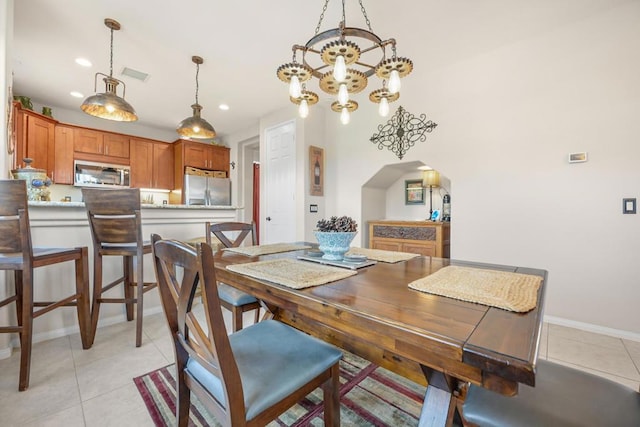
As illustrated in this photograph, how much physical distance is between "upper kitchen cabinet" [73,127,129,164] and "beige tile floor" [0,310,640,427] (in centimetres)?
348

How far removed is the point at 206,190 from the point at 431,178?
401 centimetres

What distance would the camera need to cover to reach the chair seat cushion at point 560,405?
2.18 feet

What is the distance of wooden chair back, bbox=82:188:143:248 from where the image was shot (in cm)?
185

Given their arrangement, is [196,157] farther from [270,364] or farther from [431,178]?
[270,364]

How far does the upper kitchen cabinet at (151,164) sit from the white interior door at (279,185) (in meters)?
2.13

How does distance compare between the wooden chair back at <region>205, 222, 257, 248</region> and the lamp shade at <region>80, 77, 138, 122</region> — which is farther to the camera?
the lamp shade at <region>80, 77, 138, 122</region>

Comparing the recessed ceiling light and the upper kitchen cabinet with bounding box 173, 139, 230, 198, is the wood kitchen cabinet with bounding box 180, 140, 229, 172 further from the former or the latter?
the recessed ceiling light

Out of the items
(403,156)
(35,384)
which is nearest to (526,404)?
(35,384)

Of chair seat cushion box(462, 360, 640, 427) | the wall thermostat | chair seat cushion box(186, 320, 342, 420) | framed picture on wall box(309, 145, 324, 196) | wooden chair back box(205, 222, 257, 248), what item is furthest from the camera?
framed picture on wall box(309, 145, 324, 196)

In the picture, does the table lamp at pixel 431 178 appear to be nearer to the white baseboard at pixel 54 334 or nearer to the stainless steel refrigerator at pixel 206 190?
the white baseboard at pixel 54 334

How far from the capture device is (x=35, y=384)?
4.74 ft

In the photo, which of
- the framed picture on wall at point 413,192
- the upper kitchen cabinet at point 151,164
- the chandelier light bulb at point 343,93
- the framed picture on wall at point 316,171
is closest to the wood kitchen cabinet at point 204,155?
the upper kitchen cabinet at point 151,164

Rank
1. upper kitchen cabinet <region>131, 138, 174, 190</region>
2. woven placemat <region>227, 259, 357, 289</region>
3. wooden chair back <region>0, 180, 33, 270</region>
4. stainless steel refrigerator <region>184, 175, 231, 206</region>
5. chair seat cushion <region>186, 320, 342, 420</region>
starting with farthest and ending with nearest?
stainless steel refrigerator <region>184, 175, 231, 206</region> → upper kitchen cabinet <region>131, 138, 174, 190</region> → wooden chair back <region>0, 180, 33, 270</region> → woven placemat <region>227, 259, 357, 289</region> → chair seat cushion <region>186, 320, 342, 420</region>

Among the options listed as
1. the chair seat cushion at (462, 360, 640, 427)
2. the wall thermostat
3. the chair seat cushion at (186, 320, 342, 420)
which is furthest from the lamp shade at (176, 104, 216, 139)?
the wall thermostat
